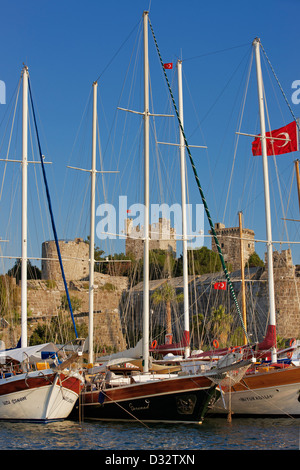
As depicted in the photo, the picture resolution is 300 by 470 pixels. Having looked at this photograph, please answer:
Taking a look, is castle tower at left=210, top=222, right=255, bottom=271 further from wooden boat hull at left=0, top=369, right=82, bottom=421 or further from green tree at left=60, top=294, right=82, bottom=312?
wooden boat hull at left=0, top=369, right=82, bottom=421

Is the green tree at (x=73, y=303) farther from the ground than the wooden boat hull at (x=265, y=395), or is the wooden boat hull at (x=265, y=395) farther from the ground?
the green tree at (x=73, y=303)

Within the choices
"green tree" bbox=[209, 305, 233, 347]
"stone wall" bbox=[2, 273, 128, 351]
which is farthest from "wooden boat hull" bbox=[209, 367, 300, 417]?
"stone wall" bbox=[2, 273, 128, 351]

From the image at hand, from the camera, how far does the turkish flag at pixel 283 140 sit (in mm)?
Answer: 27312

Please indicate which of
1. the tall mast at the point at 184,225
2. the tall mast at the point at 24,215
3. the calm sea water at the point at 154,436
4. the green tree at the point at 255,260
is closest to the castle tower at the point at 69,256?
the green tree at the point at 255,260

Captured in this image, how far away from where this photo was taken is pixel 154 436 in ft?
58.9

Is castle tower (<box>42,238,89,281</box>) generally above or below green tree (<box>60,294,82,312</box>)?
above

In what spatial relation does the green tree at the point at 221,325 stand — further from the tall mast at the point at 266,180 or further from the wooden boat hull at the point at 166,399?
the wooden boat hull at the point at 166,399

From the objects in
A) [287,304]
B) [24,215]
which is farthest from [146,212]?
[287,304]

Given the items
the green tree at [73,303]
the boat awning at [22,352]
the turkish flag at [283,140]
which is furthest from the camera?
the green tree at [73,303]

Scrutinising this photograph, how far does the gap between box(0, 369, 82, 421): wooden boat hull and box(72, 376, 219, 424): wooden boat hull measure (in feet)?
5.19

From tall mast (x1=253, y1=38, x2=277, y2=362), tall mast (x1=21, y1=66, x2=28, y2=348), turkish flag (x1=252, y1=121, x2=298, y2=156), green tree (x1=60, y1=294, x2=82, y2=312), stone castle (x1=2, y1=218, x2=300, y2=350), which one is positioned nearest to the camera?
tall mast (x1=253, y1=38, x2=277, y2=362)

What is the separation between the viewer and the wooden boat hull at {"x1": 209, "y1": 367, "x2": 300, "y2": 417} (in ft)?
69.6

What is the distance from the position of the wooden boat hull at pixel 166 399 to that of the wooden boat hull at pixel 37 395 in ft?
5.19

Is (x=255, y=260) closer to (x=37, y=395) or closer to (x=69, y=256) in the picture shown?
(x=69, y=256)
